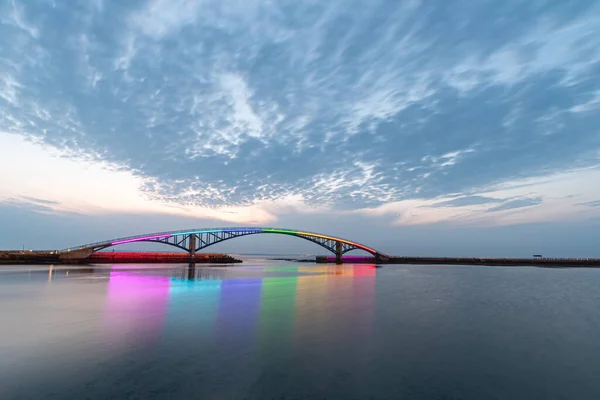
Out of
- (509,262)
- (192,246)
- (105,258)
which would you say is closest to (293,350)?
(192,246)

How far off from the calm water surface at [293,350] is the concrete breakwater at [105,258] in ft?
243

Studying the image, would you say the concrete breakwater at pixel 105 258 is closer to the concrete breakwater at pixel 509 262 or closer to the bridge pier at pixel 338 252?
the bridge pier at pixel 338 252

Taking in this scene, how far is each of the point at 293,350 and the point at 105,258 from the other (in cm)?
11320

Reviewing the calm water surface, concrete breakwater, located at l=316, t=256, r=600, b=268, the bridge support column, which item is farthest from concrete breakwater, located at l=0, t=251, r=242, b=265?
the calm water surface

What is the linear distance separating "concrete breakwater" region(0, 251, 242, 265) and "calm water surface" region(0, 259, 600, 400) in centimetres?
7413

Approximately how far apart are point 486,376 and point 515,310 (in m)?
20.6

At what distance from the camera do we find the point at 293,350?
16.3 m

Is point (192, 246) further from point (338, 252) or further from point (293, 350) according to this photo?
point (293, 350)

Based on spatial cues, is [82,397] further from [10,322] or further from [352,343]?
[10,322]

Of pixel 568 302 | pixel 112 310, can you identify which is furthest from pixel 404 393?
pixel 568 302

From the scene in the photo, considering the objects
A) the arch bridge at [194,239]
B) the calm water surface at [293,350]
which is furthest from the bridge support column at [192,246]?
the calm water surface at [293,350]

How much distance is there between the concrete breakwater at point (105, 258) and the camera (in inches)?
3472

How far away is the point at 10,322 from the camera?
21.6m

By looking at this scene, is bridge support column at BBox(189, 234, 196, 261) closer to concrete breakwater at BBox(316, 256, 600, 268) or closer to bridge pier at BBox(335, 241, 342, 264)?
bridge pier at BBox(335, 241, 342, 264)
